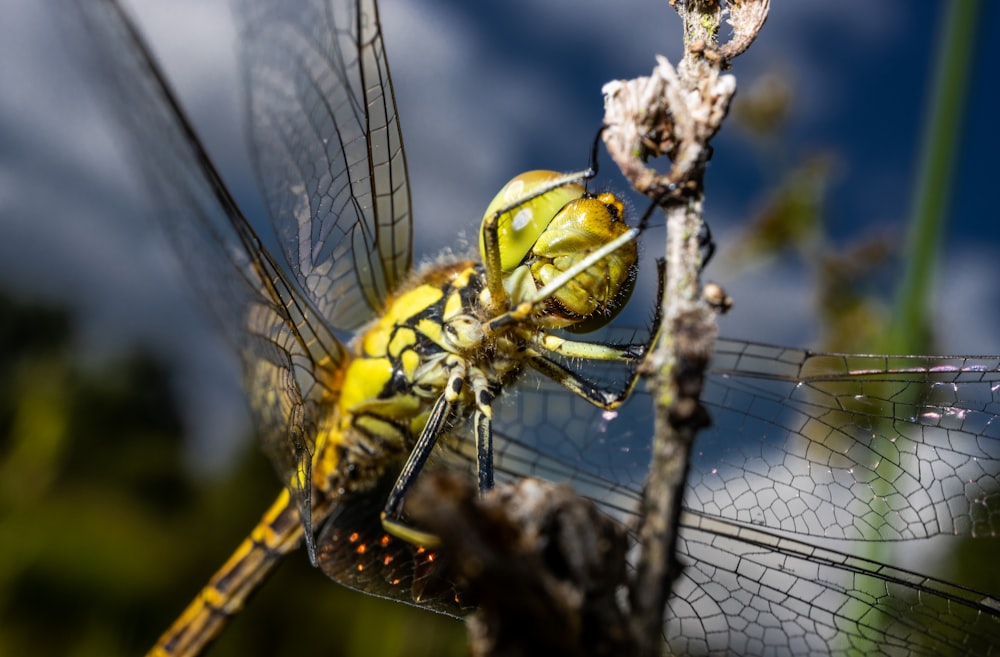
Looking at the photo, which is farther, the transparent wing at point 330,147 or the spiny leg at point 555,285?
the transparent wing at point 330,147

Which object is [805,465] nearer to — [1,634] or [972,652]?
[972,652]

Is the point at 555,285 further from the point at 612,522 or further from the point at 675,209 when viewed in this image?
the point at 612,522

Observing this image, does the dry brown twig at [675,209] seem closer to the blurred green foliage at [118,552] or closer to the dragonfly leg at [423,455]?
the dragonfly leg at [423,455]

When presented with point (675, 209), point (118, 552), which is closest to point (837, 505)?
point (675, 209)

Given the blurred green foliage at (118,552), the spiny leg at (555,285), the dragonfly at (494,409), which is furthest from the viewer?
the blurred green foliage at (118,552)

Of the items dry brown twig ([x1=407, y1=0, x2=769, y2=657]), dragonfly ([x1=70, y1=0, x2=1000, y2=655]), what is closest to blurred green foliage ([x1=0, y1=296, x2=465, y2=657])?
dragonfly ([x1=70, y1=0, x2=1000, y2=655])

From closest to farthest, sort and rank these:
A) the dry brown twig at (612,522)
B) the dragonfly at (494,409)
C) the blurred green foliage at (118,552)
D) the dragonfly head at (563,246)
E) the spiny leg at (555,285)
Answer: the dry brown twig at (612,522) → the spiny leg at (555,285) → the dragonfly head at (563,246) → the dragonfly at (494,409) → the blurred green foliage at (118,552)

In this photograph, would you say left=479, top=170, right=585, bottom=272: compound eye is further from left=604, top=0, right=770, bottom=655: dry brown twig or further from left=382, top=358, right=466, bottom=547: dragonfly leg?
left=604, top=0, right=770, bottom=655: dry brown twig

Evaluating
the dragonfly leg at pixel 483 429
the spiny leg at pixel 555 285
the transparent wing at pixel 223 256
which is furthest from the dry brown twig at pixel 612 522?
the transparent wing at pixel 223 256

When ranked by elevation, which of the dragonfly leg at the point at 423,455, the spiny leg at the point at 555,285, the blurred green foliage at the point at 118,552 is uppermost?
the spiny leg at the point at 555,285

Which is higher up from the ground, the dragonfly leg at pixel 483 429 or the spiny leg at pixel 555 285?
the spiny leg at pixel 555 285
